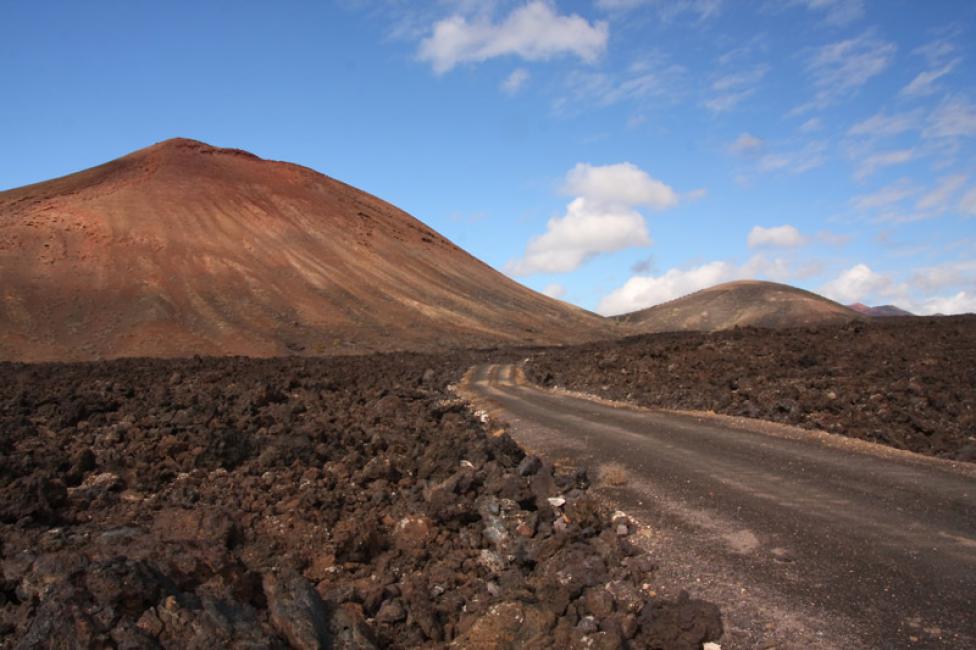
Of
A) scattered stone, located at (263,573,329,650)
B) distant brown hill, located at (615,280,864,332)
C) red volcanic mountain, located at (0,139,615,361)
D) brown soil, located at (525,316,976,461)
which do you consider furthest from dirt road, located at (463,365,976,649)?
distant brown hill, located at (615,280,864,332)

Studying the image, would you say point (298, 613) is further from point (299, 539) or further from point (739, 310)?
point (739, 310)

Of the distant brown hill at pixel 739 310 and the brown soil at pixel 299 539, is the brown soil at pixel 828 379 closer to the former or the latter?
the brown soil at pixel 299 539

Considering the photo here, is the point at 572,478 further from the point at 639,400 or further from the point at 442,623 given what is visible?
the point at 639,400

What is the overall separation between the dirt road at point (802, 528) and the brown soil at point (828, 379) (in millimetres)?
1437

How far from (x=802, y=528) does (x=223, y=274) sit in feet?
207

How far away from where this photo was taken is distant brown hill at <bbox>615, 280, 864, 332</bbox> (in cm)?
9512

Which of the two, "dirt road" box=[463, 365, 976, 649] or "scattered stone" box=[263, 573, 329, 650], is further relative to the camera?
"dirt road" box=[463, 365, 976, 649]

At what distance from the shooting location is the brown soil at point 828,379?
14297 mm

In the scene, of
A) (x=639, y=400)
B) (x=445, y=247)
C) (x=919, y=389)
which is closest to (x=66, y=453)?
(x=639, y=400)

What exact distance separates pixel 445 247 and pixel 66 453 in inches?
3635

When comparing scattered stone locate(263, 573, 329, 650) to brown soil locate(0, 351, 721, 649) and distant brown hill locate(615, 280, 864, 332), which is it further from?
distant brown hill locate(615, 280, 864, 332)

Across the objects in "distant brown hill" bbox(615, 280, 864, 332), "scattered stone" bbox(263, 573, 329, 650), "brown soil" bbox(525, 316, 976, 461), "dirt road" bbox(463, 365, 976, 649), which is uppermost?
"distant brown hill" bbox(615, 280, 864, 332)

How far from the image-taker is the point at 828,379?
18.9m

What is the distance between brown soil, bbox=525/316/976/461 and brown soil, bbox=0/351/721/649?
733cm
